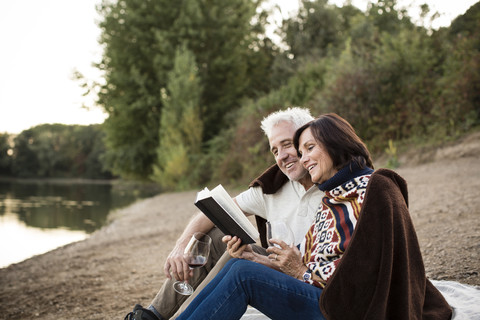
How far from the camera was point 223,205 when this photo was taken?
2.36 m

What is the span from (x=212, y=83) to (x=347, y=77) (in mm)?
12208

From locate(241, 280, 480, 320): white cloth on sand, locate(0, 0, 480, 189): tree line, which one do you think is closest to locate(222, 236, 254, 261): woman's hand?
locate(241, 280, 480, 320): white cloth on sand

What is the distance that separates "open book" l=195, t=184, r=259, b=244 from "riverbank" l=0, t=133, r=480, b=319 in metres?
1.87

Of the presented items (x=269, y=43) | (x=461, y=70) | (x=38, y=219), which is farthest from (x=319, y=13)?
(x=38, y=219)

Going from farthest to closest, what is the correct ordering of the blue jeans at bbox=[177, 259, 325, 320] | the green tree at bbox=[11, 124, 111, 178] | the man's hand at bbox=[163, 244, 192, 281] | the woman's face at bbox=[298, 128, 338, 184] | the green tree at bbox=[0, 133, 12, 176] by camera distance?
the green tree at bbox=[11, 124, 111, 178] → the green tree at bbox=[0, 133, 12, 176] → the man's hand at bbox=[163, 244, 192, 281] → the woman's face at bbox=[298, 128, 338, 184] → the blue jeans at bbox=[177, 259, 325, 320]

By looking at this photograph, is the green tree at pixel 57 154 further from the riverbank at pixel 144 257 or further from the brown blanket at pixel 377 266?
the brown blanket at pixel 377 266

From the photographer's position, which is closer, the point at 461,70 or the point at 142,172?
the point at 461,70

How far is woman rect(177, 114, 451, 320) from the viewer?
1787 millimetres

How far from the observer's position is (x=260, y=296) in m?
2.03

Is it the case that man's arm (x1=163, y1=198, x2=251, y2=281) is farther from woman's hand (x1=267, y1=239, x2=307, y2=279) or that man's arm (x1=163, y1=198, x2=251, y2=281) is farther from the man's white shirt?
woman's hand (x1=267, y1=239, x2=307, y2=279)

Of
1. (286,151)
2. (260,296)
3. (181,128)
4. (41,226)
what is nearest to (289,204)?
(286,151)

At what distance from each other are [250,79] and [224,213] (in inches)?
908

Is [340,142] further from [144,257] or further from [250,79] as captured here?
[250,79]

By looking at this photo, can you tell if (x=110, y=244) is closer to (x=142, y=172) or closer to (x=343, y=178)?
(x=343, y=178)
